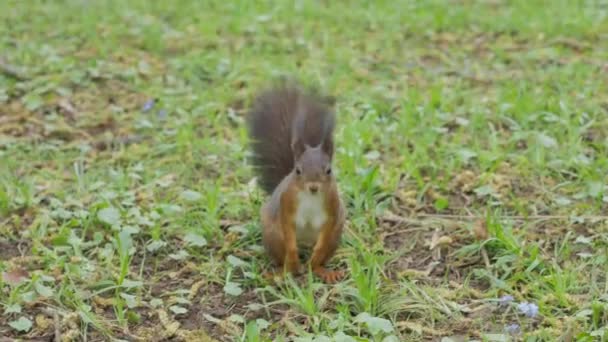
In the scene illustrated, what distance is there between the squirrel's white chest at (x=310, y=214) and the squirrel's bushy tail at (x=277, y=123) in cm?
27

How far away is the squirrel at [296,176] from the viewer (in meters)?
2.87

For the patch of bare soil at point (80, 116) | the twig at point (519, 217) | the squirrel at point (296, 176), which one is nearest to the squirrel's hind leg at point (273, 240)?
the squirrel at point (296, 176)

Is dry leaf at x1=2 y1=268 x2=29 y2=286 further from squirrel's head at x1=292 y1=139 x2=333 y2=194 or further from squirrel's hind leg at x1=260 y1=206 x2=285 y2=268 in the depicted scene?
squirrel's head at x1=292 y1=139 x2=333 y2=194

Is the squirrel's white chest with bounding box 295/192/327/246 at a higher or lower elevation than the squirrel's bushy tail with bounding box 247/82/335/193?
lower

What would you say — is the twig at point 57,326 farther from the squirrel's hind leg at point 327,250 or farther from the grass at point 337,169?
the squirrel's hind leg at point 327,250

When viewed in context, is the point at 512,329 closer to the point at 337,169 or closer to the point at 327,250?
the point at 327,250

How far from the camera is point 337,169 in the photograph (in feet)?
12.4

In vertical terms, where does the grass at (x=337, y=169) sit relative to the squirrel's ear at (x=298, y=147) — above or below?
below

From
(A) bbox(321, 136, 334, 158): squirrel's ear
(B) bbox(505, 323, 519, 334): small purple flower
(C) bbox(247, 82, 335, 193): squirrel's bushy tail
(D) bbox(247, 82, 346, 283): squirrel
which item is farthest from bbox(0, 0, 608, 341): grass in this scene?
(A) bbox(321, 136, 334, 158): squirrel's ear

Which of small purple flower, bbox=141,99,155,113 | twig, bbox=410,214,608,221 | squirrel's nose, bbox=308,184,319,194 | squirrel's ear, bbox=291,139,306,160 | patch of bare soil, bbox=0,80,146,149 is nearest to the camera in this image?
squirrel's nose, bbox=308,184,319,194

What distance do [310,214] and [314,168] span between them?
166mm

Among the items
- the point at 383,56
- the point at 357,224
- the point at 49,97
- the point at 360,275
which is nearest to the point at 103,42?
the point at 49,97

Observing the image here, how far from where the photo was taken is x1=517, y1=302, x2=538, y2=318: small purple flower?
8.83 ft

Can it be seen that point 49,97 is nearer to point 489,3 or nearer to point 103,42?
point 103,42
